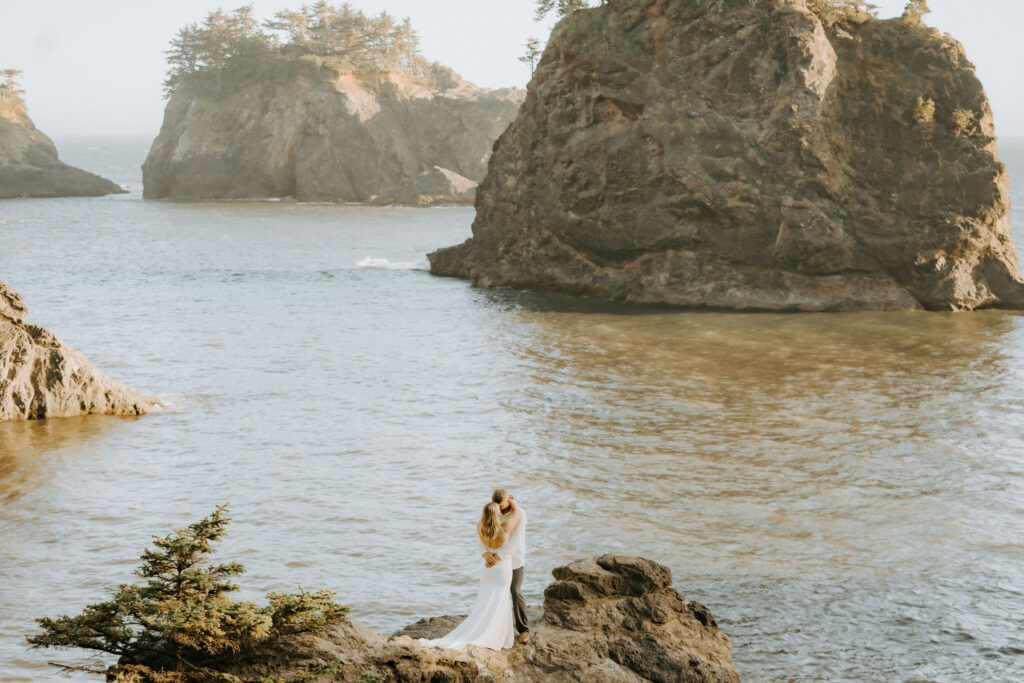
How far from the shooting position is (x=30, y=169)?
352 feet

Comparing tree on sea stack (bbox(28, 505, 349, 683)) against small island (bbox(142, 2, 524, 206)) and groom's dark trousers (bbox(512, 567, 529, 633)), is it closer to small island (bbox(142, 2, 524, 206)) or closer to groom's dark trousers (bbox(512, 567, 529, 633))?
groom's dark trousers (bbox(512, 567, 529, 633))

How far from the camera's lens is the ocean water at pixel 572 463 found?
15.4m

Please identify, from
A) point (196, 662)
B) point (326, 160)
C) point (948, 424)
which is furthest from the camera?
point (326, 160)

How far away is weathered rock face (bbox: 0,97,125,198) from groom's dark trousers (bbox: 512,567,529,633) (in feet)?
352

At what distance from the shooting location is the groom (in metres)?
12.1

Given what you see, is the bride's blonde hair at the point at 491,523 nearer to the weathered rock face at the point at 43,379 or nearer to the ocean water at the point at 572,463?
the ocean water at the point at 572,463

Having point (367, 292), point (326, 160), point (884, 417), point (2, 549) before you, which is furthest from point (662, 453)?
point (326, 160)

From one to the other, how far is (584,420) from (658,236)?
1811cm

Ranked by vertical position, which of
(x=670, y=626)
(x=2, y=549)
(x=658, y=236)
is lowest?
(x=2, y=549)

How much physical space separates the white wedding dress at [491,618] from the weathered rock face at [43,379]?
1758 cm

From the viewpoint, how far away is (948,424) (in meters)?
25.2

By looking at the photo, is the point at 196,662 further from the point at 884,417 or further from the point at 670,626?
the point at 884,417

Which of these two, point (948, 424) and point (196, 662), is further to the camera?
point (948, 424)

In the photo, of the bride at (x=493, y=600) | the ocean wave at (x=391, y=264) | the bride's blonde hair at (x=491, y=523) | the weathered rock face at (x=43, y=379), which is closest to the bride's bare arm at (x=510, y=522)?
the bride at (x=493, y=600)
